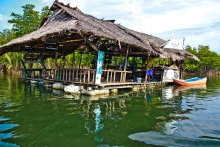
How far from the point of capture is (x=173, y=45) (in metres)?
17.9

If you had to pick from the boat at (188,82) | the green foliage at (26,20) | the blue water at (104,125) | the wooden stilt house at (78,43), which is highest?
the green foliage at (26,20)

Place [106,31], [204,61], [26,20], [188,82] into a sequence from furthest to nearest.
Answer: [204,61]
[26,20]
[188,82]
[106,31]

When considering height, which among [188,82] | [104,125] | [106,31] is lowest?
[104,125]

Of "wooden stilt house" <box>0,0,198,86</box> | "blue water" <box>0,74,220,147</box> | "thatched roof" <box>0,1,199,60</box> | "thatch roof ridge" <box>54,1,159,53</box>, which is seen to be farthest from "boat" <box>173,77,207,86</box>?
"blue water" <box>0,74,220,147</box>

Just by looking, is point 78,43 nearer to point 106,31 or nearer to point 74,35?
point 74,35

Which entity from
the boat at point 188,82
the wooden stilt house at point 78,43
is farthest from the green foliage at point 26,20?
the boat at point 188,82

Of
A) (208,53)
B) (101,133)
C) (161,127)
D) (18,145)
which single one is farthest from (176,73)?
(208,53)

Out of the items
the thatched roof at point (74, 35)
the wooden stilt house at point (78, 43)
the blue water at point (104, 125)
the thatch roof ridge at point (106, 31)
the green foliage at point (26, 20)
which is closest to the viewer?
the blue water at point (104, 125)

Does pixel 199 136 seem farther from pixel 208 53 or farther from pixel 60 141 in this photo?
pixel 208 53

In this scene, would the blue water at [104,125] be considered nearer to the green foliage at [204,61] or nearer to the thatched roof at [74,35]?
the thatched roof at [74,35]

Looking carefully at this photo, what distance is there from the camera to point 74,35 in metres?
11.1

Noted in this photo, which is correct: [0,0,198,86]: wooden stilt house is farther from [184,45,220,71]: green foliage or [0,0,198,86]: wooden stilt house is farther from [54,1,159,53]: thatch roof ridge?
[184,45,220,71]: green foliage

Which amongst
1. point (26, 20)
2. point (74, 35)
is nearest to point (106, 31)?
point (74, 35)

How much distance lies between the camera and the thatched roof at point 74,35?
9414 mm
